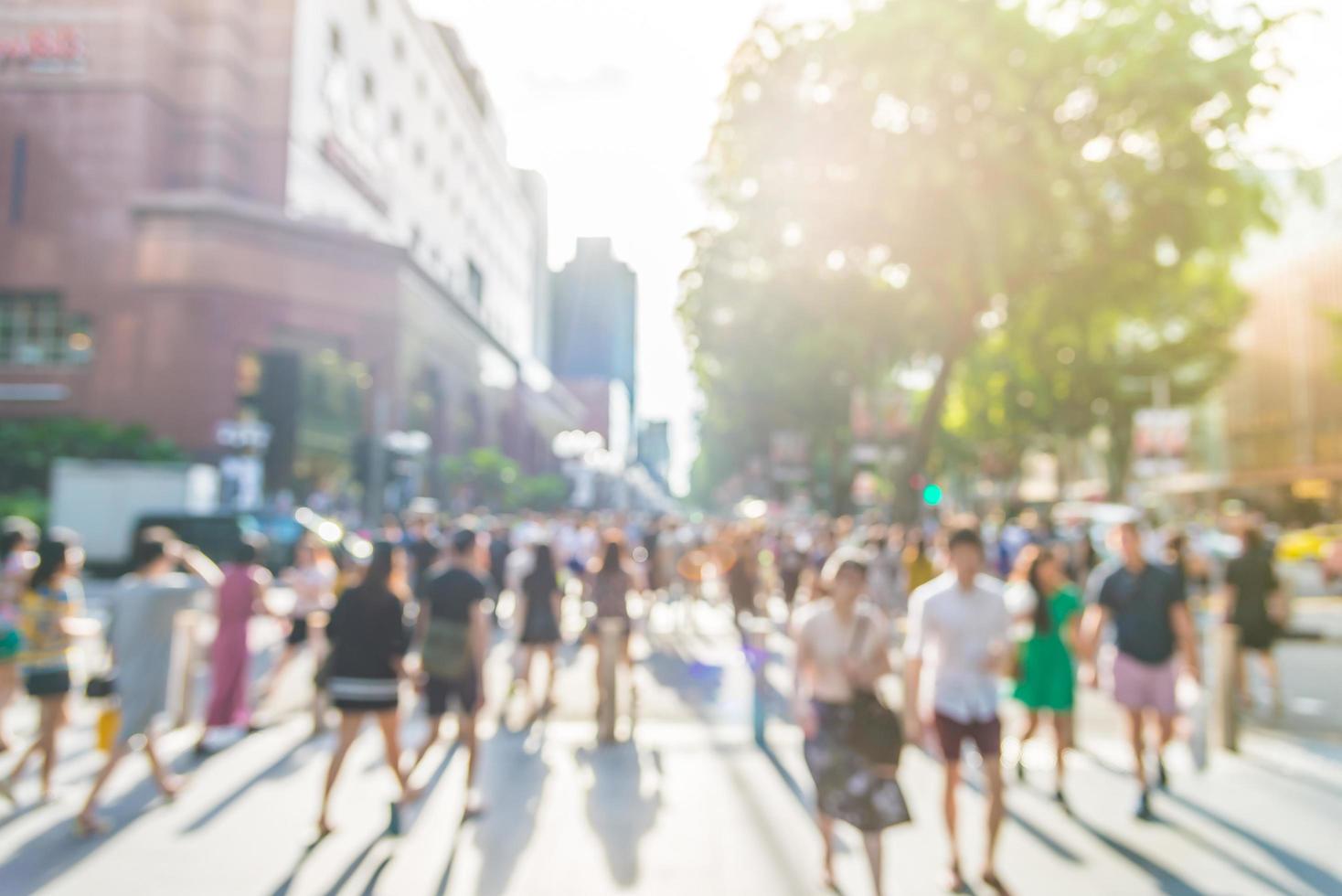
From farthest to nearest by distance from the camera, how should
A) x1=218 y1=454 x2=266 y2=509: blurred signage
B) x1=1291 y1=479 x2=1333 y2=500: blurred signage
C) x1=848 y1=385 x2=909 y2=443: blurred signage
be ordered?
x1=1291 y1=479 x2=1333 y2=500: blurred signage, x1=218 y1=454 x2=266 y2=509: blurred signage, x1=848 y1=385 x2=909 y2=443: blurred signage

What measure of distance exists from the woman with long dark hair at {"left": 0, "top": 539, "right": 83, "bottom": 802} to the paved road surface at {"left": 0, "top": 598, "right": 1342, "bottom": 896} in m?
0.61

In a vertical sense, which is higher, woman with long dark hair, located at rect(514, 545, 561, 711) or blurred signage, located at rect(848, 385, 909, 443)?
blurred signage, located at rect(848, 385, 909, 443)

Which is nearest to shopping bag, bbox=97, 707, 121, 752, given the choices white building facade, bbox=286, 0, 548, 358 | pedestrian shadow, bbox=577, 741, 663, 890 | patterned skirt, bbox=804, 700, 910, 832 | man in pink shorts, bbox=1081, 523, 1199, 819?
pedestrian shadow, bbox=577, 741, 663, 890

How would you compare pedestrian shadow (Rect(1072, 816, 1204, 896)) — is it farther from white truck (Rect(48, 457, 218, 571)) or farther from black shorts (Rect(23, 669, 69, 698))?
white truck (Rect(48, 457, 218, 571))

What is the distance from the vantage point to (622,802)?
7195 mm

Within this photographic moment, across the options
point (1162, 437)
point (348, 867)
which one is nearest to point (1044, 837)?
point (348, 867)

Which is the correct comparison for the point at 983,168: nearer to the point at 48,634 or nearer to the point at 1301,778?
the point at 1301,778

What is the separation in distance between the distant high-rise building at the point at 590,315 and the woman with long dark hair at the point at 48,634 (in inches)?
Result: 7012

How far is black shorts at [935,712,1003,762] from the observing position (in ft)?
18.2

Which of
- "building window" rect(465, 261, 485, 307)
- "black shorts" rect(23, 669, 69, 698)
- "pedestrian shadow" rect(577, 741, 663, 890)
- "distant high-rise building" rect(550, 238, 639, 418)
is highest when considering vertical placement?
"distant high-rise building" rect(550, 238, 639, 418)

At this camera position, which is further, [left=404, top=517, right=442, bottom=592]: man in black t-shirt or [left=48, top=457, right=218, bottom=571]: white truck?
[left=48, top=457, right=218, bottom=571]: white truck

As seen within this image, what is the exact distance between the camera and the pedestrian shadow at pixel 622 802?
5965 mm

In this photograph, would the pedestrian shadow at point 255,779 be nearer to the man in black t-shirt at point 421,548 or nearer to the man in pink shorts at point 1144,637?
the man in black t-shirt at point 421,548

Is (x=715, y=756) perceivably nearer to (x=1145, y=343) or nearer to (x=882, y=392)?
(x=882, y=392)
